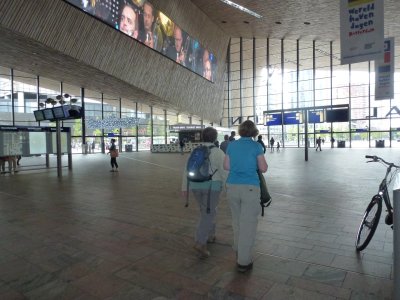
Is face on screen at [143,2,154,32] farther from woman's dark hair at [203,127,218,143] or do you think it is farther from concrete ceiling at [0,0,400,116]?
woman's dark hair at [203,127,218,143]

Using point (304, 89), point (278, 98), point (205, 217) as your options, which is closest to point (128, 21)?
point (205, 217)

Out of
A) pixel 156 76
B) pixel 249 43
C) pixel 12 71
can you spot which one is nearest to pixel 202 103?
pixel 156 76

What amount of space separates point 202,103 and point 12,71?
15184mm

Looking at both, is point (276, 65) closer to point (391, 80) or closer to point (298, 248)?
point (391, 80)

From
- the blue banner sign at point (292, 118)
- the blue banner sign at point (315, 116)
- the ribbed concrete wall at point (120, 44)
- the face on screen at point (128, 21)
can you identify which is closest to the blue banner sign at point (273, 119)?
the blue banner sign at point (292, 118)

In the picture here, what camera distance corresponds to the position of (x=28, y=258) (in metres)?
3.71

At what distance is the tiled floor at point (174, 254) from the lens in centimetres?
292

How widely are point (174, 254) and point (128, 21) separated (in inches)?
607

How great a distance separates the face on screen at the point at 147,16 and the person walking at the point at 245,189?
16.7 meters

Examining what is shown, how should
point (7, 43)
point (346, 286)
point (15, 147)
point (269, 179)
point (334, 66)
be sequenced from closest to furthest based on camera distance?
point (346, 286), point (269, 179), point (15, 147), point (7, 43), point (334, 66)

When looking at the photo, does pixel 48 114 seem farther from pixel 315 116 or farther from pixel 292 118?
pixel 292 118

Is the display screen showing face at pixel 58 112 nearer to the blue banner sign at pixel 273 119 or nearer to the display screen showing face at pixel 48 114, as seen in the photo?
the display screen showing face at pixel 48 114

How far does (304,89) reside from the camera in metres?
34.0

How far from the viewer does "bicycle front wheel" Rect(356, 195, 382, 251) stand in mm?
3609
